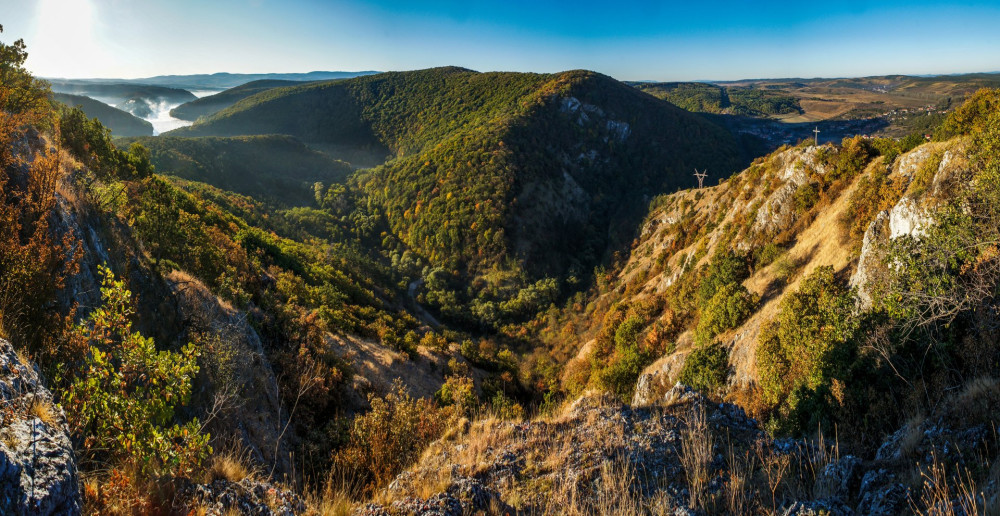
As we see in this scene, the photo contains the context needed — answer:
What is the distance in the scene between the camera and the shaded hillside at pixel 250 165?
2931 inches

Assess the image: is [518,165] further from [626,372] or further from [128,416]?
[128,416]

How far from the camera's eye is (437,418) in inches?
354

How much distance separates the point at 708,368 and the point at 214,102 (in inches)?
6925

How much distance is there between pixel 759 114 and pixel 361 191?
7316 inches

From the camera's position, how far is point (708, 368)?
16125mm

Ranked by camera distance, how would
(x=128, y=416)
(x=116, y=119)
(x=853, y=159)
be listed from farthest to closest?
1. (x=116, y=119)
2. (x=853, y=159)
3. (x=128, y=416)

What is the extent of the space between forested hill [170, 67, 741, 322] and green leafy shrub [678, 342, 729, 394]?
117ft

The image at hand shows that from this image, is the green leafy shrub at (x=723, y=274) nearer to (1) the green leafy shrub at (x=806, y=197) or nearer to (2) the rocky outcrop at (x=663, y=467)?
(1) the green leafy shrub at (x=806, y=197)

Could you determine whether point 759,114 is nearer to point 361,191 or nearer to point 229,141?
point 361,191

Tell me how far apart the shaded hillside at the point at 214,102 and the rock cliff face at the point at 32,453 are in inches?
5455

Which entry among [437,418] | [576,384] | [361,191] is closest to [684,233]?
[576,384]

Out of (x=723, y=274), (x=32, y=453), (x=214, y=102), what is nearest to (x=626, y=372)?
(x=723, y=274)

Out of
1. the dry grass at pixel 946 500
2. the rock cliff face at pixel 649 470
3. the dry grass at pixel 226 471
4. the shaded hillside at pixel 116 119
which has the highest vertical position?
the shaded hillside at pixel 116 119

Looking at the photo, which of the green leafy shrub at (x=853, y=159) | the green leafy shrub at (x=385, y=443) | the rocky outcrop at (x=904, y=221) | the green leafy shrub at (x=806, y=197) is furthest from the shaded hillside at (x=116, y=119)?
the rocky outcrop at (x=904, y=221)
